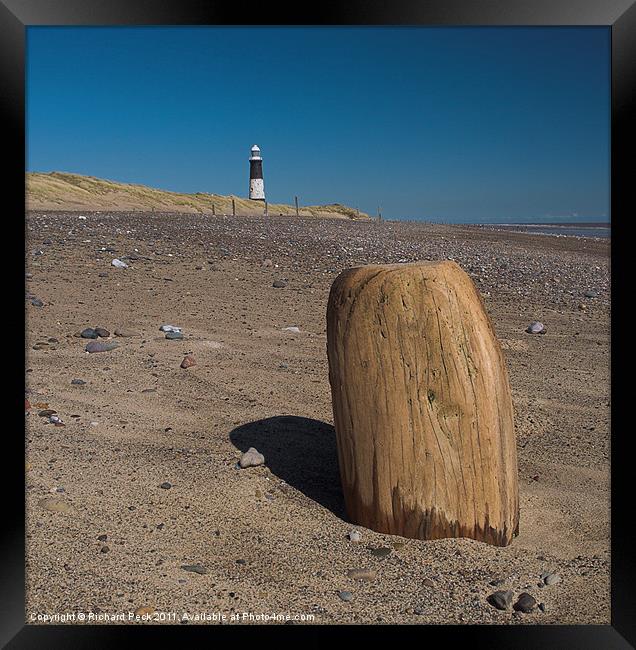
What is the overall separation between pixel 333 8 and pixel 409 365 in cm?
145

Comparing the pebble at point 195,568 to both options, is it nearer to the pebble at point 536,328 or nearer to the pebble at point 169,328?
the pebble at point 169,328

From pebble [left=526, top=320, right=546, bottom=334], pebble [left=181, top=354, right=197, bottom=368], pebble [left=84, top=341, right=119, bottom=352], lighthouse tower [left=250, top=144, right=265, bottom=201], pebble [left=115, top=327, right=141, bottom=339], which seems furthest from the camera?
lighthouse tower [left=250, top=144, right=265, bottom=201]

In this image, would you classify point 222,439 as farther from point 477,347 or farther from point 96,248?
point 96,248

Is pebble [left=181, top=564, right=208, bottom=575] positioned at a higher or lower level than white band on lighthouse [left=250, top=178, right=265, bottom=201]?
lower

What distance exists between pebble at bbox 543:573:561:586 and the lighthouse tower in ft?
135

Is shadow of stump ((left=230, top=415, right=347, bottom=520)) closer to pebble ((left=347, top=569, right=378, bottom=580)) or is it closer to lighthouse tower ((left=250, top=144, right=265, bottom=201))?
pebble ((left=347, top=569, right=378, bottom=580))

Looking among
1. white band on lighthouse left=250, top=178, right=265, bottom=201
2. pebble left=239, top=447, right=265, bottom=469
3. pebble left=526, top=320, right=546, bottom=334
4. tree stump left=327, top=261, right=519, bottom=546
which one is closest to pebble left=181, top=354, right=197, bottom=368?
pebble left=239, top=447, right=265, bottom=469

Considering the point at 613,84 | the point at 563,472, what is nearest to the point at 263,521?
the point at 563,472

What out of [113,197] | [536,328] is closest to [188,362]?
[536,328]

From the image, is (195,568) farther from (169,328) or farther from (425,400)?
(169,328)

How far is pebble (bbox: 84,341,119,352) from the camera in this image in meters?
6.17

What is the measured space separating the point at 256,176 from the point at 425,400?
41.3 m

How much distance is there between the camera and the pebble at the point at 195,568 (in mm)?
3014

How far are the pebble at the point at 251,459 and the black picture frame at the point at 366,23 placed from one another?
147 centimetres
